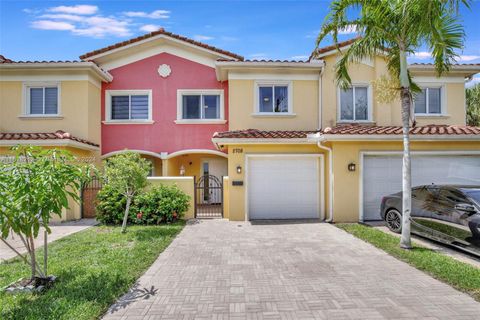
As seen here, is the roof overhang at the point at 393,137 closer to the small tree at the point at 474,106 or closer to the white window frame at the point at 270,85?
the white window frame at the point at 270,85

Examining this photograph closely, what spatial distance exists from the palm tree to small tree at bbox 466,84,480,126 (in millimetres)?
17800

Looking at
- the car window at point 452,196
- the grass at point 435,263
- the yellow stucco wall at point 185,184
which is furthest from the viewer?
the yellow stucco wall at point 185,184

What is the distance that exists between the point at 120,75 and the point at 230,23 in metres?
7.71

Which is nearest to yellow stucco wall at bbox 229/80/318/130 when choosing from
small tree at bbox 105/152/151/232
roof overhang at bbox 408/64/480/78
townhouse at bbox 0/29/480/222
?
townhouse at bbox 0/29/480/222

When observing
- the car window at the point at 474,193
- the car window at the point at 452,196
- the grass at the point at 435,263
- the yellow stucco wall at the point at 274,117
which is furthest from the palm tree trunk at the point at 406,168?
the yellow stucco wall at the point at 274,117

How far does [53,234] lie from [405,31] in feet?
41.1

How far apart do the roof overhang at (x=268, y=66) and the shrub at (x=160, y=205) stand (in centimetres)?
623

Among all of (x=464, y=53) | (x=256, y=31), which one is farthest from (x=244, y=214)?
(x=464, y=53)

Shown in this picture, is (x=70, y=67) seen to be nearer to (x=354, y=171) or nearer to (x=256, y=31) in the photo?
(x=256, y=31)

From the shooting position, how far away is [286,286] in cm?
558

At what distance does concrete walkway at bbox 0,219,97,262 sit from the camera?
8.10 metres

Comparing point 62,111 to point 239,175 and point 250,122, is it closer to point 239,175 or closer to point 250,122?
point 250,122

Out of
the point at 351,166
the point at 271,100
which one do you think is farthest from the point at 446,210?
the point at 271,100

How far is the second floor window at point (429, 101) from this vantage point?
605 inches
